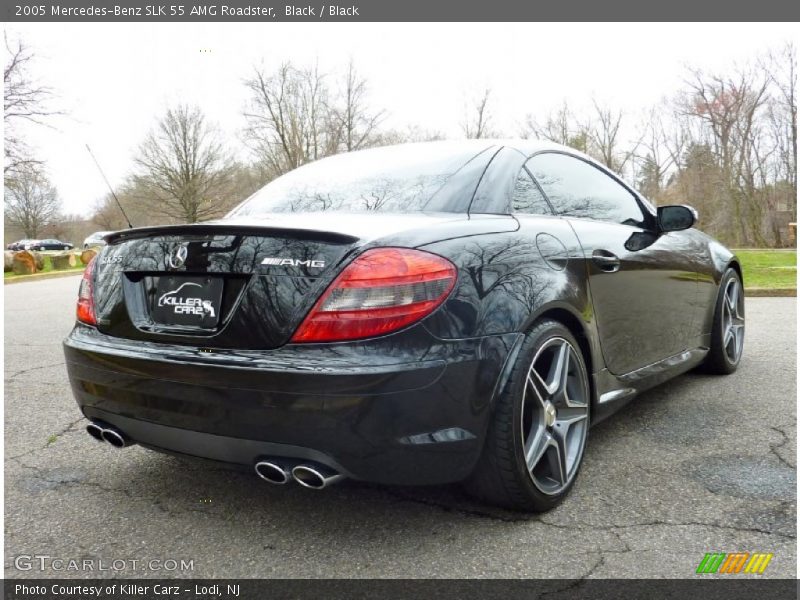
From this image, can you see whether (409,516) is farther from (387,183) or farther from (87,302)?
(87,302)

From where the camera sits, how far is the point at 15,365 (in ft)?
16.9

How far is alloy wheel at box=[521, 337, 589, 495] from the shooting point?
2.23 meters

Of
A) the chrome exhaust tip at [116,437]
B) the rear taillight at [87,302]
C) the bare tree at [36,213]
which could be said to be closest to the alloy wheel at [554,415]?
the chrome exhaust tip at [116,437]

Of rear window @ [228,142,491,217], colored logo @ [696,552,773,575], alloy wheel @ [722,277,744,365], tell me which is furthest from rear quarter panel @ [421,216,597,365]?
alloy wheel @ [722,277,744,365]

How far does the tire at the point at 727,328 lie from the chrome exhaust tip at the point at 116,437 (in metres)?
3.52

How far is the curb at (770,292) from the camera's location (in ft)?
28.7

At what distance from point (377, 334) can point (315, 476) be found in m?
0.46

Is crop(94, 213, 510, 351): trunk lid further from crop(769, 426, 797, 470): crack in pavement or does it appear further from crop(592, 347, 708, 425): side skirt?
crop(769, 426, 797, 470): crack in pavement

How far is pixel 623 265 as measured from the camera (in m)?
2.86

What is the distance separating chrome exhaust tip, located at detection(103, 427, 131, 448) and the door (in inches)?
74.1

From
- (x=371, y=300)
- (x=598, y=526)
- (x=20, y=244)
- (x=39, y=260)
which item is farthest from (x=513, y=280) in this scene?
(x=20, y=244)

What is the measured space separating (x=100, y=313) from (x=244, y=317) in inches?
29.6

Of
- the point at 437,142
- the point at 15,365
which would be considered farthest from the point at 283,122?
the point at 437,142

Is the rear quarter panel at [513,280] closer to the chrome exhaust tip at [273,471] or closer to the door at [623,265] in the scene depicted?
the door at [623,265]
